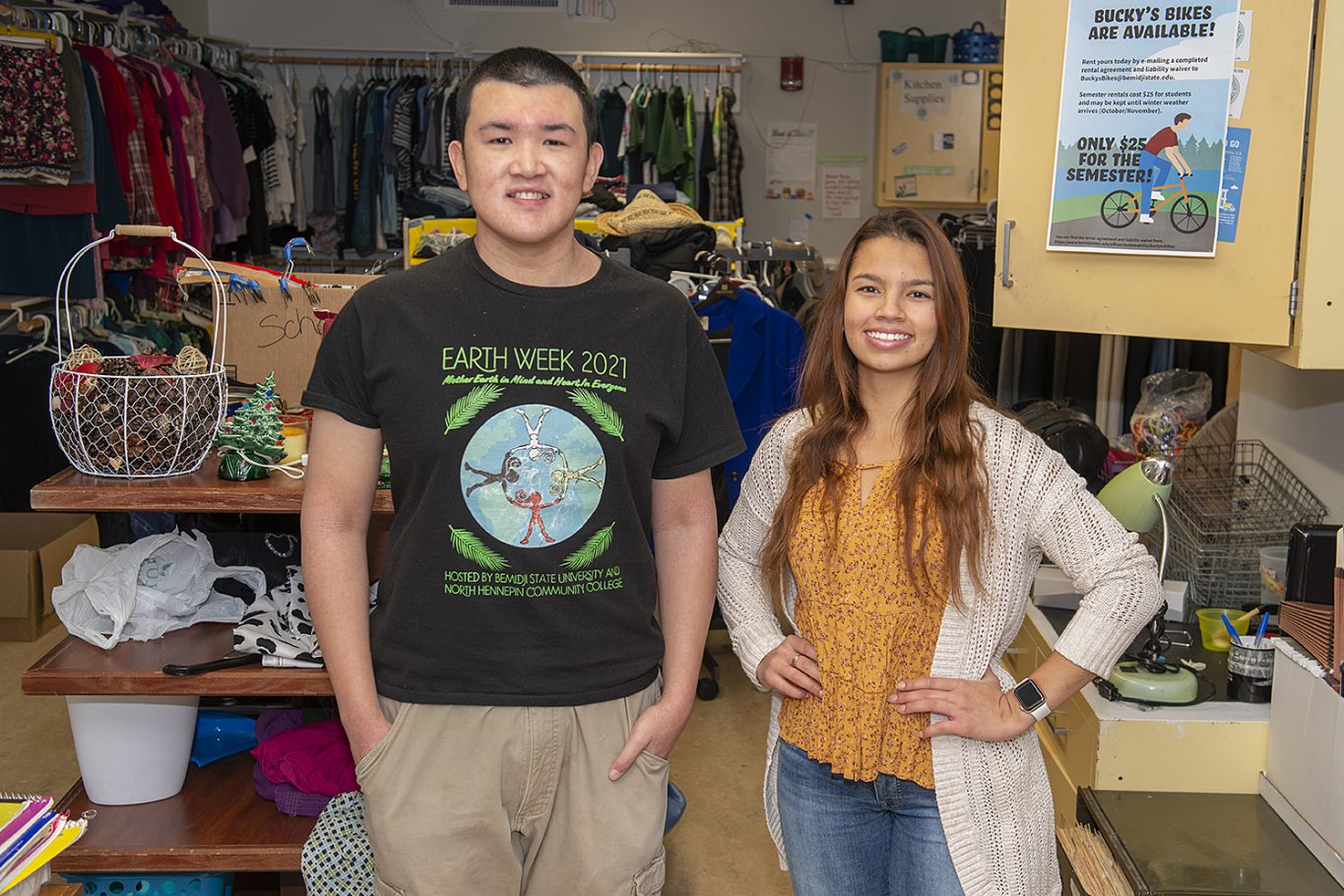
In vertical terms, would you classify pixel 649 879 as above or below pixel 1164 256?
below

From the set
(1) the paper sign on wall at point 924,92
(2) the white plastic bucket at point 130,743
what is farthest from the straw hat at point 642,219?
(1) the paper sign on wall at point 924,92

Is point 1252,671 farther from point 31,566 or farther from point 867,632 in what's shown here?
point 31,566

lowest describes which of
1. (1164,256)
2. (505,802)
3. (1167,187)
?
(505,802)

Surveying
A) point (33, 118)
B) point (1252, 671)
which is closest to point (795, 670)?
point (1252, 671)

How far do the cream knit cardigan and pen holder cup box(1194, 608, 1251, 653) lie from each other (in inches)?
36.0

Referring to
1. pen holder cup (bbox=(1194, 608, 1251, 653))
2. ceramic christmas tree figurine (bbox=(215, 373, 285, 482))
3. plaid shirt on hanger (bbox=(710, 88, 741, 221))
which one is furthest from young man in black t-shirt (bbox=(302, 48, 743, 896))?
plaid shirt on hanger (bbox=(710, 88, 741, 221))

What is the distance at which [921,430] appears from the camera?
5.64 ft

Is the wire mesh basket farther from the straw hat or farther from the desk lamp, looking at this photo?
the straw hat

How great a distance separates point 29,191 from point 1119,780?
442 centimetres

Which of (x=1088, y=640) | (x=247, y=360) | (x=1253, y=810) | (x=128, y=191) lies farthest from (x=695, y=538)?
(x=128, y=191)

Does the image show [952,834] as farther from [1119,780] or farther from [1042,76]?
[1042,76]

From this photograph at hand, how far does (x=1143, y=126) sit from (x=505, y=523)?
4.32ft

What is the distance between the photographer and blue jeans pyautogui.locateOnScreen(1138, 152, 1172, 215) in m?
2.12

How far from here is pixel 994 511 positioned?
1.70 metres
